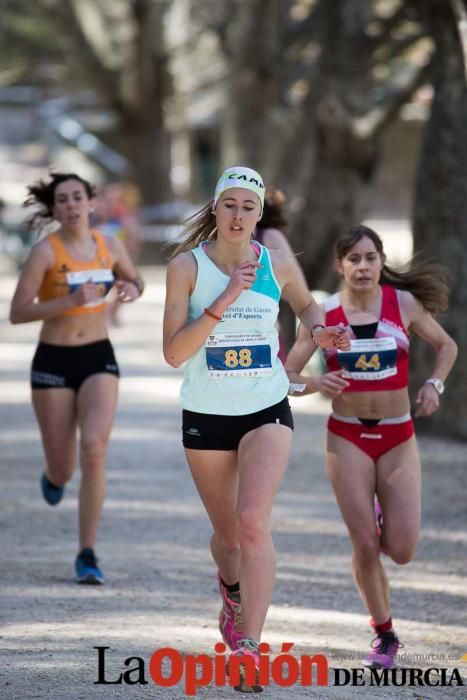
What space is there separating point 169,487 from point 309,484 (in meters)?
1.12

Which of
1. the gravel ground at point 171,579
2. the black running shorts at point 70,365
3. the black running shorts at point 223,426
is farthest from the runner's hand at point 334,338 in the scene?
the black running shorts at point 70,365

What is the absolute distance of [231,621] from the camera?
601cm

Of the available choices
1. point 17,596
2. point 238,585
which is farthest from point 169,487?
point 238,585

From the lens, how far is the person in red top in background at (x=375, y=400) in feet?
20.8

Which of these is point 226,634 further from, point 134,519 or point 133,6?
point 133,6

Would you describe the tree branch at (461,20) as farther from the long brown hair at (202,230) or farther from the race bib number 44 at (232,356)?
the race bib number 44 at (232,356)

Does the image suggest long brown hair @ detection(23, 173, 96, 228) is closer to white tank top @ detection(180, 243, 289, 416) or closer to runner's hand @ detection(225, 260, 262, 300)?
white tank top @ detection(180, 243, 289, 416)

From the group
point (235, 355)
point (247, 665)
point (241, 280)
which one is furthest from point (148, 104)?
point (247, 665)

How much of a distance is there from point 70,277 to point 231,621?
267 centimetres

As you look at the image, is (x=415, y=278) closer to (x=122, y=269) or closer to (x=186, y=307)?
(x=186, y=307)

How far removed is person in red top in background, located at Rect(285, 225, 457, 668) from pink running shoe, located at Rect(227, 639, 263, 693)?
950 mm

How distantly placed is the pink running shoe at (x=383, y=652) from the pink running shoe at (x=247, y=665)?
36.2 inches

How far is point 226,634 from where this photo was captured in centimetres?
602

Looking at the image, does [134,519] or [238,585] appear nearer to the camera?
[238,585]
